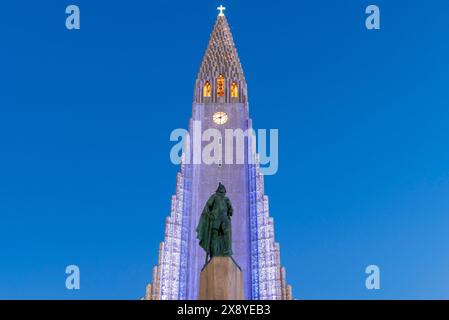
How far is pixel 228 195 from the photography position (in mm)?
62250

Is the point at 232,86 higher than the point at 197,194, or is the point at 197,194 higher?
the point at 232,86

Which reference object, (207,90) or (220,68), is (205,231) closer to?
(207,90)

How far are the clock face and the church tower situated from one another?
0.38 ft

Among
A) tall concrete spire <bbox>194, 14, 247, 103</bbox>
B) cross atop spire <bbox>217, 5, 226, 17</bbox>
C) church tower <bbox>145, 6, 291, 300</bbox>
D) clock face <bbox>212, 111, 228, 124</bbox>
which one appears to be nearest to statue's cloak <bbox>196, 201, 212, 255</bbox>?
church tower <bbox>145, 6, 291, 300</bbox>

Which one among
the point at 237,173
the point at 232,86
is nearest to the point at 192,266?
the point at 237,173

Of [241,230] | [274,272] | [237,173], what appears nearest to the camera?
[274,272]

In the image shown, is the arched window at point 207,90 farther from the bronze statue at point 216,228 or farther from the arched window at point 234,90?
the bronze statue at point 216,228

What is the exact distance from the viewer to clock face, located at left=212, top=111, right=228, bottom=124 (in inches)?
2670

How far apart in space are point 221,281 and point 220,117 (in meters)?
47.2

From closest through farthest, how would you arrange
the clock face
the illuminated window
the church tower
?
the church tower < the clock face < the illuminated window

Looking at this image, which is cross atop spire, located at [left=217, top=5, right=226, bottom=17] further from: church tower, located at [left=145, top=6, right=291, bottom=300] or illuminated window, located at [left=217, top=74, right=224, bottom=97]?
illuminated window, located at [left=217, top=74, right=224, bottom=97]
